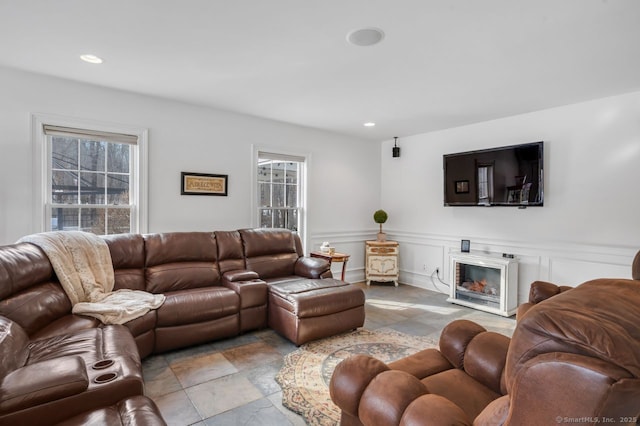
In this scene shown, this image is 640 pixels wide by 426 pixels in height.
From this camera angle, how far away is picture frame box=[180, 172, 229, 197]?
3955 mm

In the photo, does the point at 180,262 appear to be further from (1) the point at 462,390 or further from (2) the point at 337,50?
(1) the point at 462,390

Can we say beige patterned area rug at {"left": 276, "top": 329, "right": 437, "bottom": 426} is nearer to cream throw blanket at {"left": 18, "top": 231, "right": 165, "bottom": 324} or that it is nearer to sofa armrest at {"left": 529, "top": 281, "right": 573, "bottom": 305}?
sofa armrest at {"left": 529, "top": 281, "right": 573, "bottom": 305}

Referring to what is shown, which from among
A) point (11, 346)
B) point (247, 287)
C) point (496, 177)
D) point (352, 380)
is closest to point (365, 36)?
point (352, 380)

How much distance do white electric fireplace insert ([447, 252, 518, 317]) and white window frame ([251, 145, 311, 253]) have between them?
7.22 ft

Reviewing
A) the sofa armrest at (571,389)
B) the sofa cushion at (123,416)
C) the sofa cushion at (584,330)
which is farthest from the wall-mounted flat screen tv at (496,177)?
the sofa cushion at (123,416)

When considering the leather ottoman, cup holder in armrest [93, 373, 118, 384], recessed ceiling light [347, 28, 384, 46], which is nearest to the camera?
cup holder in armrest [93, 373, 118, 384]

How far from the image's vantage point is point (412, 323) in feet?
12.1

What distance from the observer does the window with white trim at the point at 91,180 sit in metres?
3.28

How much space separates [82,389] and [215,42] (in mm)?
2288

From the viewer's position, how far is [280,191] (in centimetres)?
489

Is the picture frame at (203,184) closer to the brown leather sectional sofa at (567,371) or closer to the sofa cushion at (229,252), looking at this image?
the sofa cushion at (229,252)

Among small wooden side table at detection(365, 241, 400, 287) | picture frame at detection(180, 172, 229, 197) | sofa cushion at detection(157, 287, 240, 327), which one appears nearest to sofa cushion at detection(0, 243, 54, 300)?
sofa cushion at detection(157, 287, 240, 327)

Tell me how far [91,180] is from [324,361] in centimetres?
306

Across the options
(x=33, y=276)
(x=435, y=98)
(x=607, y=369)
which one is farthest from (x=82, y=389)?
(x=435, y=98)
